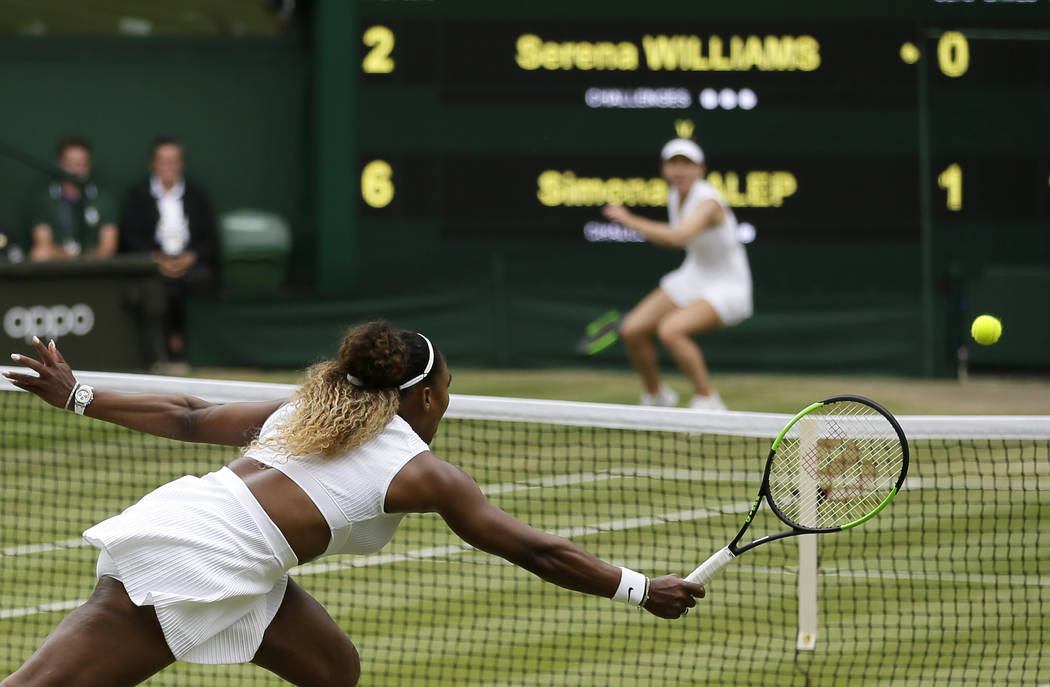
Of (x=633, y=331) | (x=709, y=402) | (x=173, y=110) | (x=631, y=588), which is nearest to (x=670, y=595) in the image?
(x=631, y=588)

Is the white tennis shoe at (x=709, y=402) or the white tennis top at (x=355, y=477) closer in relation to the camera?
the white tennis top at (x=355, y=477)

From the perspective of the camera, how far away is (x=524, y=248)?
12.1m

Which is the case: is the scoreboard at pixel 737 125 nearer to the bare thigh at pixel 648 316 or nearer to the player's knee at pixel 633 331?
the bare thigh at pixel 648 316

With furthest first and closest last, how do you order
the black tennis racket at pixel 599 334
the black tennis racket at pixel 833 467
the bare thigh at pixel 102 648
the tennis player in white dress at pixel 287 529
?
the black tennis racket at pixel 599 334
the black tennis racket at pixel 833 467
the tennis player in white dress at pixel 287 529
the bare thigh at pixel 102 648

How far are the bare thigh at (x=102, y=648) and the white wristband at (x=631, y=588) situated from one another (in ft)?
3.43

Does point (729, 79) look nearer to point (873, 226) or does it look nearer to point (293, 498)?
point (873, 226)

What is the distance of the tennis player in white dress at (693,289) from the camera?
32.6ft

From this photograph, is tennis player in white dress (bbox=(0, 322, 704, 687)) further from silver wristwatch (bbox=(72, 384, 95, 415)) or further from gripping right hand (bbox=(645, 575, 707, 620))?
silver wristwatch (bbox=(72, 384, 95, 415))

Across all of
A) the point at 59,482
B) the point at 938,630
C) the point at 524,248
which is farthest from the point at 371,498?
the point at 524,248

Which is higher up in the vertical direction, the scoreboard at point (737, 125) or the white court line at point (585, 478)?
the scoreboard at point (737, 125)

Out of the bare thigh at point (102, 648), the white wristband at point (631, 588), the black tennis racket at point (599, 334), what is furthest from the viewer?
the black tennis racket at point (599, 334)

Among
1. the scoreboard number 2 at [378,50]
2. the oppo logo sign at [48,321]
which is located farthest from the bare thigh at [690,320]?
the oppo logo sign at [48,321]

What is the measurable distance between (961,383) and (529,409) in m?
7.32

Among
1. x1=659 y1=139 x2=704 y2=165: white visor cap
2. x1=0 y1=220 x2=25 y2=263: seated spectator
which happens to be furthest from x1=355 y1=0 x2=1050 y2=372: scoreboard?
x1=0 y1=220 x2=25 y2=263: seated spectator
